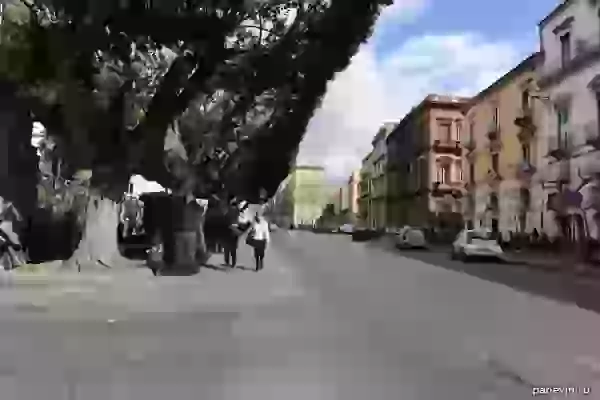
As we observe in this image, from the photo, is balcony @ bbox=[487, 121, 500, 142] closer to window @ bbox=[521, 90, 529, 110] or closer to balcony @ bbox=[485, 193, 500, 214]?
window @ bbox=[521, 90, 529, 110]

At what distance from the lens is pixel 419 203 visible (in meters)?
3.36

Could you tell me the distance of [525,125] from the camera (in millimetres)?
3156

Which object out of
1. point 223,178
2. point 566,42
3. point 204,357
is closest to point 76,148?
point 223,178

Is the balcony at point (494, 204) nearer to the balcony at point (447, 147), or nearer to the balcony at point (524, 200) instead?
the balcony at point (524, 200)

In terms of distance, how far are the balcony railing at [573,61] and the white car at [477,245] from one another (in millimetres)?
786

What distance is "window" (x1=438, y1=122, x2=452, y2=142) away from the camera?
323cm

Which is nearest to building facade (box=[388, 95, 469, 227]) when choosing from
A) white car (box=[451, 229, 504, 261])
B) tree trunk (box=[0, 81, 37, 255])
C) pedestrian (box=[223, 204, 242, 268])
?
white car (box=[451, 229, 504, 261])

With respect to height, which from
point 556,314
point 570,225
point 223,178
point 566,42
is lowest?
point 556,314

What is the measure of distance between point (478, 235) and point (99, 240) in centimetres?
226

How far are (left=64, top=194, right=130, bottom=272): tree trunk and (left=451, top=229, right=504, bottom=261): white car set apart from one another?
2.00 meters

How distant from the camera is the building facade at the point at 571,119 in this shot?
2.79 metres

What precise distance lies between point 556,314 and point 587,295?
0.51ft

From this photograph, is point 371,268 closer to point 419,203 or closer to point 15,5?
point 419,203

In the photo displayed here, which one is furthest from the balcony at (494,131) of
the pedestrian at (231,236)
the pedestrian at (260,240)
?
the pedestrian at (231,236)
